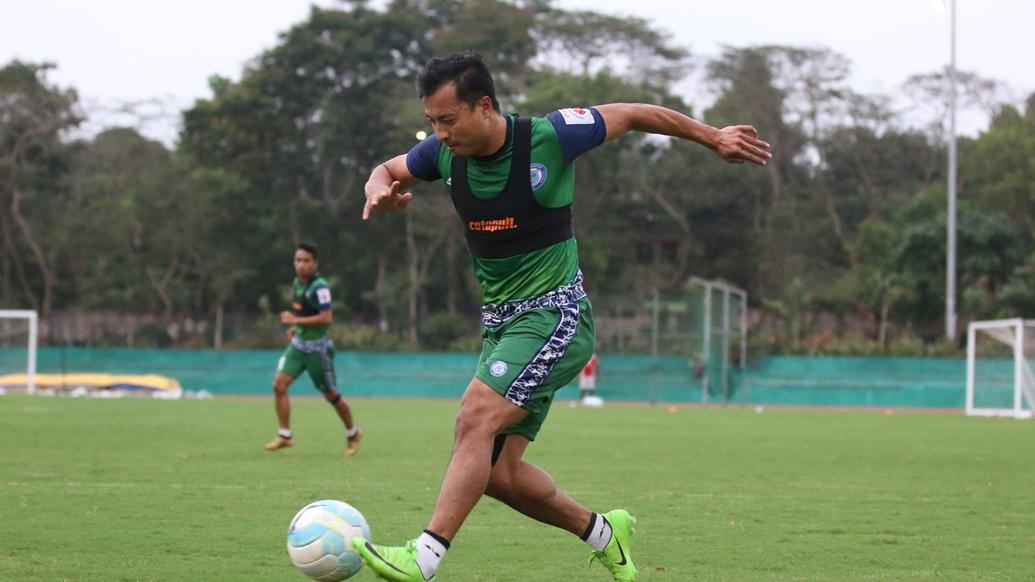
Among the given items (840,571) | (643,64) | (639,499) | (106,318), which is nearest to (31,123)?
(106,318)

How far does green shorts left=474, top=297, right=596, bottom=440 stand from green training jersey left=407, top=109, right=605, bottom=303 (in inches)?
5.1

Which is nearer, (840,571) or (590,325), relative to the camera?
(590,325)

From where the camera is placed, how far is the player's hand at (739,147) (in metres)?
5.59

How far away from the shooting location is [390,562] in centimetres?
481

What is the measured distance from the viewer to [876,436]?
18.7 m

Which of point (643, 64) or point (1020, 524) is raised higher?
point (643, 64)

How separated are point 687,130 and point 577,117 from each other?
0.47 meters

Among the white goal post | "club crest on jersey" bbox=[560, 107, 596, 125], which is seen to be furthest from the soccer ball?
the white goal post

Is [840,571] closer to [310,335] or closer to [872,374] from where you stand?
[310,335]

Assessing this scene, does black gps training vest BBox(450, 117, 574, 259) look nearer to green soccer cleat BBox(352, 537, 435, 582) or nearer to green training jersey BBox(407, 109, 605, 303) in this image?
green training jersey BBox(407, 109, 605, 303)

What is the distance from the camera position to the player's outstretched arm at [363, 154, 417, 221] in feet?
18.0

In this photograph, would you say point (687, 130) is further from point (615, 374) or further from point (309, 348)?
point (615, 374)

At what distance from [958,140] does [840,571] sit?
51799mm

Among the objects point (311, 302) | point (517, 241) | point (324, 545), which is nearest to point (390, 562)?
point (324, 545)
